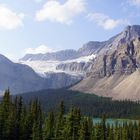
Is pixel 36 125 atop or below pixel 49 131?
atop

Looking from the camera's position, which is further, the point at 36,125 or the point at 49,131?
the point at 49,131

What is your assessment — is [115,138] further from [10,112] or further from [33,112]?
[10,112]

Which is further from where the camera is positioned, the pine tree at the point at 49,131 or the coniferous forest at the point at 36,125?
the pine tree at the point at 49,131

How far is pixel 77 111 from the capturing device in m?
126

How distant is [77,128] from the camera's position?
409 ft

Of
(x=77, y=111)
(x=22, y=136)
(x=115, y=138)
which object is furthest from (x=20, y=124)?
(x=115, y=138)

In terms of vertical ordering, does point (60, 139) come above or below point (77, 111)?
below

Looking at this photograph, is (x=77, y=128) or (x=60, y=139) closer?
(x=77, y=128)

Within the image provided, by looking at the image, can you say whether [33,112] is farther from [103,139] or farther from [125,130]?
[125,130]

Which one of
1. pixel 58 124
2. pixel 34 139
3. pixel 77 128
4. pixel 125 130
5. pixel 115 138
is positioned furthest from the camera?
pixel 125 130

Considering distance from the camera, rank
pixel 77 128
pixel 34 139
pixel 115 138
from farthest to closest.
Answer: pixel 115 138, pixel 34 139, pixel 77 128

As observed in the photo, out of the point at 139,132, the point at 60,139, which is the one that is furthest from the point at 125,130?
the point at 60,139

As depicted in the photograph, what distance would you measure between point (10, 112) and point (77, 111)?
27.0m

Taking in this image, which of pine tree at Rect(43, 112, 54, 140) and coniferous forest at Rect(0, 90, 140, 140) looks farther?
pine tree at Rect(43, 112, 54, 140)
